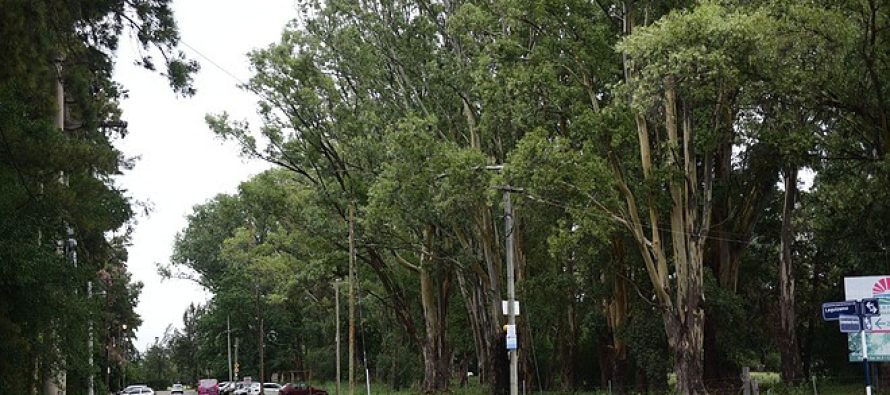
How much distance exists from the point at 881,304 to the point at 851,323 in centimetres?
170

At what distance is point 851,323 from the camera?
14711 millimetres

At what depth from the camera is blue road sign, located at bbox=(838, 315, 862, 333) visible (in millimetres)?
14648

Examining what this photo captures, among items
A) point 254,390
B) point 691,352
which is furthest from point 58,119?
point 254,390

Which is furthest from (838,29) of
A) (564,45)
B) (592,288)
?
(592,288)

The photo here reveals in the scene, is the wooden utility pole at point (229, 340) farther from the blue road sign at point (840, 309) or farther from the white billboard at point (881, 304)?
the blue road sign at point (840, 309)

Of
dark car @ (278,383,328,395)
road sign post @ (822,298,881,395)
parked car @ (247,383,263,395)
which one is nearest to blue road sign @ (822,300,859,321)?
road sign post @ (822,298,881,395)

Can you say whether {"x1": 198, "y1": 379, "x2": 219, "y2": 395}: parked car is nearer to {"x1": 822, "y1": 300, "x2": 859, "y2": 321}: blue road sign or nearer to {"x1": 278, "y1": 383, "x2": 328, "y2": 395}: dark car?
{"x1": 278, "y1": 383, "x2": 328, "y2": 395}: dark car

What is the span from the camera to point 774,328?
39.4 metres

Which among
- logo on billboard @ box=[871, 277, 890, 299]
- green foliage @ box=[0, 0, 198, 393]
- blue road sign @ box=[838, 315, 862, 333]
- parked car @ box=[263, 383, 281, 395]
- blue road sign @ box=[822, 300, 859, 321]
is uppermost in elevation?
green foliage @ box=[0, 0, 198, 393]

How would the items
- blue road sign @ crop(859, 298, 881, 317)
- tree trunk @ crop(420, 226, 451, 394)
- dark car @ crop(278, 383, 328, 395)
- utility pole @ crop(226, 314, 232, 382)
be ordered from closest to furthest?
blue road sign @ crop(859, 298, 881, 317) < tree trunk @ crop(420, 226, 451, 394) < dark car @ crop(278, 383, 328, 395) < utility pole @ crop(226, 314, 232, 382)

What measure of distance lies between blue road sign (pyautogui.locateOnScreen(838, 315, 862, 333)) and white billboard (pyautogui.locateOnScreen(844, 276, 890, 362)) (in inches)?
50.8

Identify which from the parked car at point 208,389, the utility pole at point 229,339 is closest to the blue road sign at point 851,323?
the parked car at point 208,389

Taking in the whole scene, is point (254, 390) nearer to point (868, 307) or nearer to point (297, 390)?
point (297, 390)

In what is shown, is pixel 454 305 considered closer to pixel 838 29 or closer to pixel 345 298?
pixel 345 298
